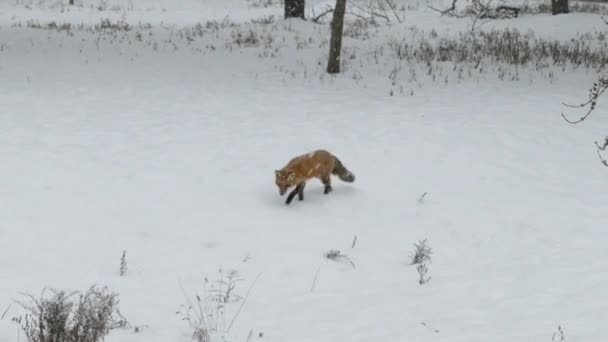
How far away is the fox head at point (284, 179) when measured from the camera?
7664 mm

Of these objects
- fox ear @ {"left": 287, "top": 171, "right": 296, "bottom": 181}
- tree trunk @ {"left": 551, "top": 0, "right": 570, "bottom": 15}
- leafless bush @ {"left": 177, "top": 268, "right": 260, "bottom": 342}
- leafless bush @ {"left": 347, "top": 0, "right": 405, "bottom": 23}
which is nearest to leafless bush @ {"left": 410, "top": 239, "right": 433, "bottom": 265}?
leafless bush @ {"left": 177, "top": 268, "right": 260, "bottom": 342}

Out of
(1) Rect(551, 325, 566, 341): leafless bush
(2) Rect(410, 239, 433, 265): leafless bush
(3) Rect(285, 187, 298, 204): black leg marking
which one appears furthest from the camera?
(3) Rect(285, 187, 298, 204): black leg marking

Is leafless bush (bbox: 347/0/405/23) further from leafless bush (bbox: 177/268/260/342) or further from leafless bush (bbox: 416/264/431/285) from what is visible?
leafless bush (bbox: 177/268/260/342)

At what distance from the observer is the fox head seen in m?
7.66

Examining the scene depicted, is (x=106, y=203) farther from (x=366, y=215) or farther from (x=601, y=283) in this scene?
(x=601, y=283)

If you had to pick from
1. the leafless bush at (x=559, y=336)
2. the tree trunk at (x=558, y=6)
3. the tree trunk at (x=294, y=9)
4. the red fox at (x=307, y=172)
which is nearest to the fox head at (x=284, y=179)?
the red fox at (x=307, y=172)

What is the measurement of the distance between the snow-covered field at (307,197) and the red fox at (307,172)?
0.71ft

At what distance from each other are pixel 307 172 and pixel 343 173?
0.63 meters

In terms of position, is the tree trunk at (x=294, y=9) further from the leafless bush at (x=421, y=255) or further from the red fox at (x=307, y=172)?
the leafless bush at (x=421, y=255)

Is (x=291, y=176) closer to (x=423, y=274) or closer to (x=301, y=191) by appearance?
(x=301, y=191)

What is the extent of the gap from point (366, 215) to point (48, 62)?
10134 millimetres

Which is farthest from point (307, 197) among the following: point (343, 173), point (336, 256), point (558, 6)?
point (558, 6)

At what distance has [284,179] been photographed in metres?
7.67

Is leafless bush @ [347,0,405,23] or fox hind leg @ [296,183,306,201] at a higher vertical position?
leafless bush @ [347,0,405,23]
